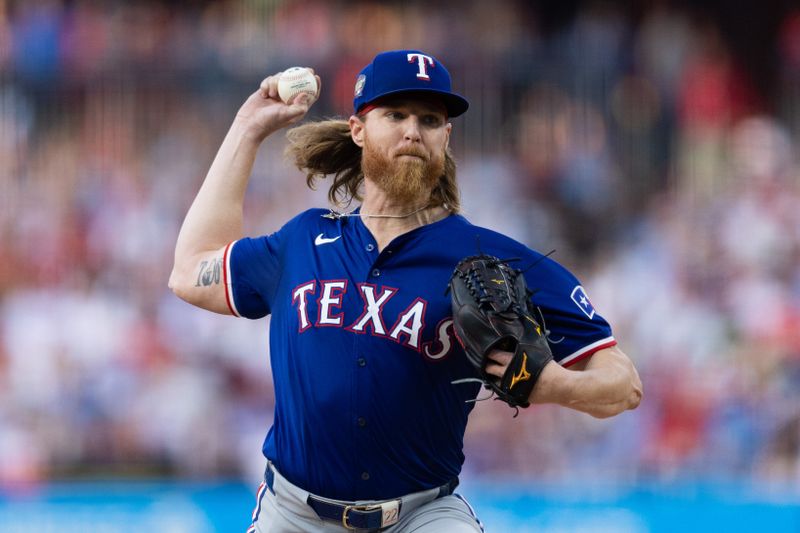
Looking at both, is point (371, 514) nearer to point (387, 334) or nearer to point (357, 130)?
point (387, 334)

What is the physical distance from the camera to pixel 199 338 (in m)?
9.59

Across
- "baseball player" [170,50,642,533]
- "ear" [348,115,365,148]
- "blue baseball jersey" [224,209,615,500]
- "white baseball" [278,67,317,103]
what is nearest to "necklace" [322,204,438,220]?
"baseball player" [170,50,642,533]

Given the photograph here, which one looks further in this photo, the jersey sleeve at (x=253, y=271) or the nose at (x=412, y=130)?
the jersey sleeve at (x=253, y=271)

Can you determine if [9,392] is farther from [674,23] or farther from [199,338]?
[674,23]

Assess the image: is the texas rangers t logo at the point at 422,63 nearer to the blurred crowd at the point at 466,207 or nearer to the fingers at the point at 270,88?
the fingers at the point at 270,88

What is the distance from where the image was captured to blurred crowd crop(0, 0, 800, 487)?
9102 millimetres

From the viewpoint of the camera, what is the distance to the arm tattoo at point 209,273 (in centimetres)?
395

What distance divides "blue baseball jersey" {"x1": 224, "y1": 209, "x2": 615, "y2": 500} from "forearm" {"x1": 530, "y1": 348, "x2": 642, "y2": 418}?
3.3 inches

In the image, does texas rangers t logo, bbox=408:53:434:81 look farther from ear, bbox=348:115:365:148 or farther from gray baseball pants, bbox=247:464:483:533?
gray baseball pants, bbox=247:464:483:533

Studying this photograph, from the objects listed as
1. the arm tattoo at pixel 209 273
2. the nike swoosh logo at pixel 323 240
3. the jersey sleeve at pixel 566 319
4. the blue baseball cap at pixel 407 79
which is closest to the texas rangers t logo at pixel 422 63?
the blue baseball cap at pixel 407 79

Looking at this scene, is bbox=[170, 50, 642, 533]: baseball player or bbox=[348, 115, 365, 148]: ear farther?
bbox=[348, 115, 365, 148]: ear

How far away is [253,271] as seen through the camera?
3.90 metres

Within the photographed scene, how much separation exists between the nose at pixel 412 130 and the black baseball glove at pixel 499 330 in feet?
1.87

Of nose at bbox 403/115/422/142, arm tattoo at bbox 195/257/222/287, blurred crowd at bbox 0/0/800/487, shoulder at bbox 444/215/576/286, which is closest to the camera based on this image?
shoulder at bbox 444/215/576/286
